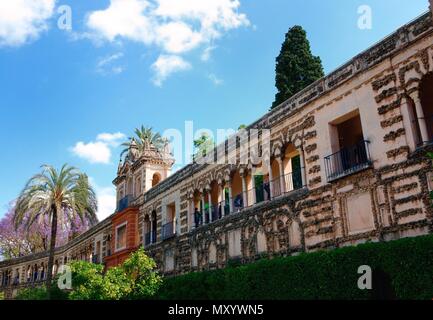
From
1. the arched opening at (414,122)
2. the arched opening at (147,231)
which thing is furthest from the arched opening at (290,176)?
the arched opening at (147,231)

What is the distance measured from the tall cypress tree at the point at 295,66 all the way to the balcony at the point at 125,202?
13391mm

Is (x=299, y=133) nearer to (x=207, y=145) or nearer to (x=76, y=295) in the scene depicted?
(x=76, y=295)

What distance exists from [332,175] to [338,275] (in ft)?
13.2

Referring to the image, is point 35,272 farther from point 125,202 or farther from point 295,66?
point 295,66

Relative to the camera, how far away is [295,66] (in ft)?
94.9

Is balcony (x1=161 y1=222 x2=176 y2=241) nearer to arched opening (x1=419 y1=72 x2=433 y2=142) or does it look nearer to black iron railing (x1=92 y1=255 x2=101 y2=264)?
black iron railing (x1=92 y1=255 x2=101 y2=264)

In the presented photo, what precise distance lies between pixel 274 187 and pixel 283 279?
5.54m

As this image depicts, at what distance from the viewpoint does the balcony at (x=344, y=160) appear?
15609 millimetres

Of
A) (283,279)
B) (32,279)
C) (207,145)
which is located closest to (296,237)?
(283,279)

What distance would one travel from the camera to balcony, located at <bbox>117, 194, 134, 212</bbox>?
3445 centimetres

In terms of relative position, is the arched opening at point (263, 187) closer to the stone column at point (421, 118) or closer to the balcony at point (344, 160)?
the balcony at point (344, 160)

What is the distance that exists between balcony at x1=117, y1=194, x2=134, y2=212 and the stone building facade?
813 centimetres

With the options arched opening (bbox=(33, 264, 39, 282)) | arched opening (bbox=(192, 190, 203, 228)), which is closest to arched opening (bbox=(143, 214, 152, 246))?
arched opening (bbox=(192, 190, 203, 228))
